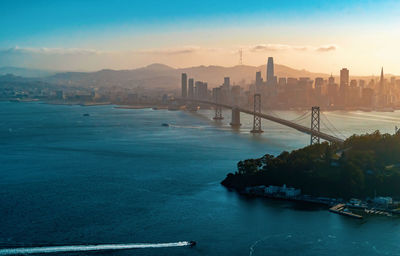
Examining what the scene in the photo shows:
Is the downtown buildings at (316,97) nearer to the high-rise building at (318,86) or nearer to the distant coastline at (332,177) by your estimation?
the high-rise building at (318,86)

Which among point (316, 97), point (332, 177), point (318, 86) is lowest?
point (332, 177)

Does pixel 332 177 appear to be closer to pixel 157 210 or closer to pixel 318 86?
pixel 157 210

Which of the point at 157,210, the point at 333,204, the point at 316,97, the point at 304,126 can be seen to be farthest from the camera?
the point at 316,97

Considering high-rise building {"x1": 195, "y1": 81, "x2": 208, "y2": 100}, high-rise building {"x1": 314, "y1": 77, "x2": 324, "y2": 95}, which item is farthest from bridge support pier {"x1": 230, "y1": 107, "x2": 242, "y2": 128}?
high-rise building {"x1": 195, "y1": 81, "x2": 208, "y2": 100}

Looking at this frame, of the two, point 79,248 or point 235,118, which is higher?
point 235,118

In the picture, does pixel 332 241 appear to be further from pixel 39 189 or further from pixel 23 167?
pixel 23 167

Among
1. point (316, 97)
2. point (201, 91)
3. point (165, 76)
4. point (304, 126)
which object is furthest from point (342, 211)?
point (165, 76)

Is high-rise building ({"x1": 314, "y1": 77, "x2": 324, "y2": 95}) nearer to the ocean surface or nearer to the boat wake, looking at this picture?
the ocean surface

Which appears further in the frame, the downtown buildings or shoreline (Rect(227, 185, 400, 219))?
the downtown buildings

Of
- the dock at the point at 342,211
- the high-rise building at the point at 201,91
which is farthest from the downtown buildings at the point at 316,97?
→ the dock at the point at 342,211

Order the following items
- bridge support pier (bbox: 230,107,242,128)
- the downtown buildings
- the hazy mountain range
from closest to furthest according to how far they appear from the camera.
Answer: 1. bridge support pier (bbox: 230,107,242,128)
2. the downtown buildings
3. the hazy mountain range
